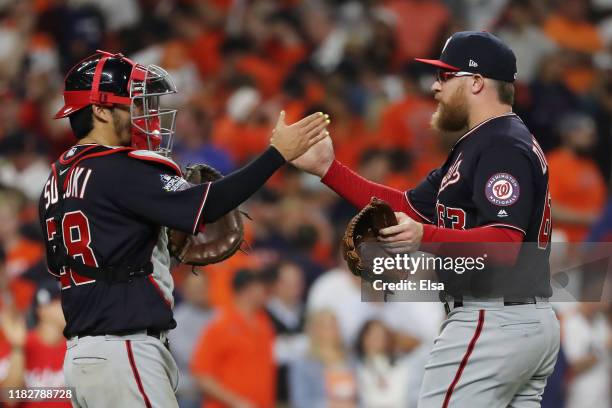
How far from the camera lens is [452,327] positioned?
445 centimetres

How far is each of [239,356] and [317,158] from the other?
2924mm

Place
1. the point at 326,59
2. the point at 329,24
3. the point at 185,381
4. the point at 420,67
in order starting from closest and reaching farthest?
the point at 185,381
the point at 420,67
the point at 326,59
the point at 329,24

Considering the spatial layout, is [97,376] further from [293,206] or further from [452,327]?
[293,206]

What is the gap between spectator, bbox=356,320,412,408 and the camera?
7.51 metres

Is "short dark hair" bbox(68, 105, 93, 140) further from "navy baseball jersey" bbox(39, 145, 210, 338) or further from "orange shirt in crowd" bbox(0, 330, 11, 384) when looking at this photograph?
"orange shirt in crowd" bbox(0, 330, 11, 384)

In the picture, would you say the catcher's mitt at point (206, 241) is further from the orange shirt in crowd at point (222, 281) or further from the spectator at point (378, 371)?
the orange shirt in crowd at point (222, 281)

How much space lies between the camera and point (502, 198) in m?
4.21

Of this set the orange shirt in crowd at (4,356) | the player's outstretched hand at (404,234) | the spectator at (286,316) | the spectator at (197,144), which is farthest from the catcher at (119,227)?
the spectator at (197,144)

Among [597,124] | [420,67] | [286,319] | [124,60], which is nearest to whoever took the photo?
[124,60]

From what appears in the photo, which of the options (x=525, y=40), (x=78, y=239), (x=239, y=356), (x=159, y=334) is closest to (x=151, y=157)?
(x=78, y=239)

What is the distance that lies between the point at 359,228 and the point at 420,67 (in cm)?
708

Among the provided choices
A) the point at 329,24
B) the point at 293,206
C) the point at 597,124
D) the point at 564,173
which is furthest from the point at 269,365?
the point at 329,24

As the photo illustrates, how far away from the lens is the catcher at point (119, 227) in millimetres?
4262

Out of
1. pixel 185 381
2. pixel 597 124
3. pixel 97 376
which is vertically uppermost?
pixel 597 124
